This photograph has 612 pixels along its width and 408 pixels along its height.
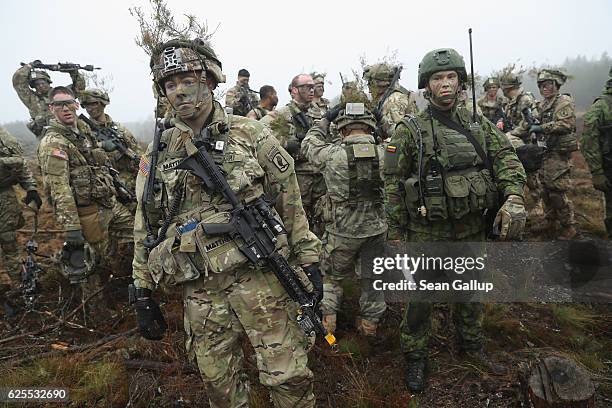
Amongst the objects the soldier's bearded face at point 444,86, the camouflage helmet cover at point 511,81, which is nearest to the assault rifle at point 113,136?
the soldier's bearded face at point 444,86

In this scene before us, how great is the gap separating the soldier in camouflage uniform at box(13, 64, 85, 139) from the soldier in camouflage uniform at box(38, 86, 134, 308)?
3399 millimetres

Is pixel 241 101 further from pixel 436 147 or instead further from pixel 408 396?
pixel 408 396

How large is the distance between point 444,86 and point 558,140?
5.29m

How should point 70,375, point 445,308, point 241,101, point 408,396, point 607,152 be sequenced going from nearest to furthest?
1. point 408,396
2. point 70,375
3. point 445,308
4. point 607,152
5. point 241,101

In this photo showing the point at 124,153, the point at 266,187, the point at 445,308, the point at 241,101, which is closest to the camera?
the point at 266,187

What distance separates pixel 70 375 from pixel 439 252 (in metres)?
3.48

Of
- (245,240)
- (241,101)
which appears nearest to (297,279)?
(245,240)

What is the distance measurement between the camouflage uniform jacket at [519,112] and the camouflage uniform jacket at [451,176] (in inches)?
197

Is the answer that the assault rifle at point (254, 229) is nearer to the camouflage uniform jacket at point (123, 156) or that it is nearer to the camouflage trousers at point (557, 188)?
the camouflage uniform jacket at point (123, 156)

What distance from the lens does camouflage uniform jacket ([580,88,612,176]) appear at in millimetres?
5223

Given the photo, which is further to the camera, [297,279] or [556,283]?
[556,283]

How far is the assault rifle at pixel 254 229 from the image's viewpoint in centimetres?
236

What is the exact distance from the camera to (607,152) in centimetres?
528

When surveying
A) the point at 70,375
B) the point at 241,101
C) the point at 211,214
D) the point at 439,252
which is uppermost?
the point at 241,101
